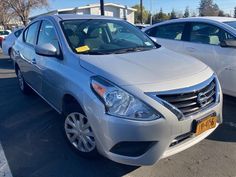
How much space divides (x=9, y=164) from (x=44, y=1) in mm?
38413

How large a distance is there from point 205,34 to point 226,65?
83 cm

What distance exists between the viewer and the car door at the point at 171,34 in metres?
5.55

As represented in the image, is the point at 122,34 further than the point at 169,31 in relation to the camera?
No

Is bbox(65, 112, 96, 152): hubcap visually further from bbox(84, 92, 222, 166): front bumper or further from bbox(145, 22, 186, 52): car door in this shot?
bbox(145, 22, 186, 52): car door

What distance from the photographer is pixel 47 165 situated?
3072 mm

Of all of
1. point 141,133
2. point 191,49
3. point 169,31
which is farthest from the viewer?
point 169,31

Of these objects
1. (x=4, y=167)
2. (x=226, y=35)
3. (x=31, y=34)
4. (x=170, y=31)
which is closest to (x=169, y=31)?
(x=170, y=31)

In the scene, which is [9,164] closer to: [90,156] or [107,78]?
[90,156]

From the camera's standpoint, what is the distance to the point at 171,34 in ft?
19.1

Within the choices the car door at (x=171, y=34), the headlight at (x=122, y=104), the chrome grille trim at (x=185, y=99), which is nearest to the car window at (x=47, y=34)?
the headlight at (x=122, y=104)

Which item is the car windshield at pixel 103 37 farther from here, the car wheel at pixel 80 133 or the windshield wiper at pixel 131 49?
the car wheel at pixel 80 133

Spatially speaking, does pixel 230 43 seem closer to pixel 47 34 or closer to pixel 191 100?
pixel 191 100

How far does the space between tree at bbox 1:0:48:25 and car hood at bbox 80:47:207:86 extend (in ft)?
123

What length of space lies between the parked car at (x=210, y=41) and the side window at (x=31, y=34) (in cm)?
263
